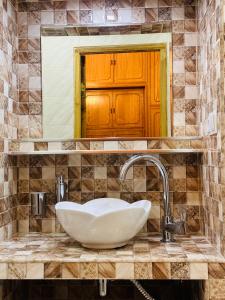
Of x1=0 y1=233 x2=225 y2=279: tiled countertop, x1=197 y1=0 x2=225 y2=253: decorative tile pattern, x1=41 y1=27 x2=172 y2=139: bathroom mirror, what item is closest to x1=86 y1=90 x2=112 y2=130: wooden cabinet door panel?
x1=41 y1=27 x2=172 y2=139: bathroom mirror

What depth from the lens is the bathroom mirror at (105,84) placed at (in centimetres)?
189

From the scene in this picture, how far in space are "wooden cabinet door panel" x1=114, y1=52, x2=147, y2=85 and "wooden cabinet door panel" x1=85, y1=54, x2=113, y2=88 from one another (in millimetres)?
31

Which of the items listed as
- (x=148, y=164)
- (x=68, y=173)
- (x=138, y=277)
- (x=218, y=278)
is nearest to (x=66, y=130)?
(x=68, y=173)

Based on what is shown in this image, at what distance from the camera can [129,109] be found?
1.89m

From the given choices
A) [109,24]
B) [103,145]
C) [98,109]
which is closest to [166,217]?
[103,145]

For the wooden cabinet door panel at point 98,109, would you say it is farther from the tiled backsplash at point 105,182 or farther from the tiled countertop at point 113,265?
the tiled countertop at point 113,265

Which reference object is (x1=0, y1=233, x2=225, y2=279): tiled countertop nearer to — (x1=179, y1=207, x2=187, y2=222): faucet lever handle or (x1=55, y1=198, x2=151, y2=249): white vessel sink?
(x1=55, y1=198, x2=151, y2=249): white vessel sink

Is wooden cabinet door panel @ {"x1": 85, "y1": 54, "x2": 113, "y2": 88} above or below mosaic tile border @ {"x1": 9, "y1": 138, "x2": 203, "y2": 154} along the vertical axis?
above

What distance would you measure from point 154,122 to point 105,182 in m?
0.39

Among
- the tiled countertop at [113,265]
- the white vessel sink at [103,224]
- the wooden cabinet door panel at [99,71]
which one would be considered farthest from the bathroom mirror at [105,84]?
the tiled countertop at [113,265]

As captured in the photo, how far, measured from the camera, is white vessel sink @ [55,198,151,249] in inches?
57.8

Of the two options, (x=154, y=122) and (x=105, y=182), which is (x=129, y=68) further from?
(x=105, y=182)

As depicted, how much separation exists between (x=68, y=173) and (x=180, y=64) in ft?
2.61

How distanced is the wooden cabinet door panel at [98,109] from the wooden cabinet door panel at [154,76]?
0.69ft
